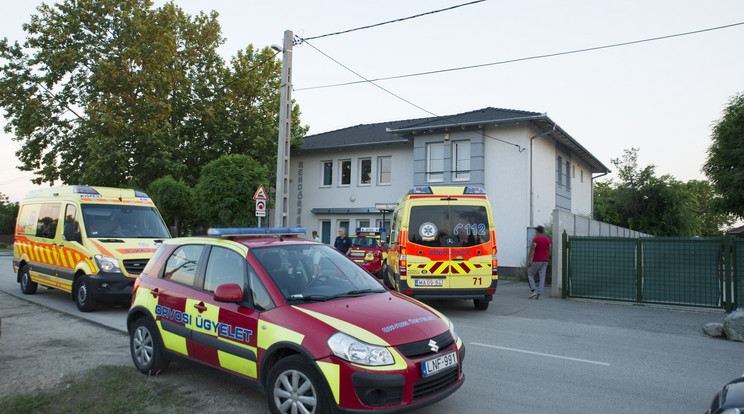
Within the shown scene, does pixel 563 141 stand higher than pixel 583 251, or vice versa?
pixel 563 141

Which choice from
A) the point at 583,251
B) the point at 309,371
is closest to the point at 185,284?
the point at 309,371

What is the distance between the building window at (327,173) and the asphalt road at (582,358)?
1680cm

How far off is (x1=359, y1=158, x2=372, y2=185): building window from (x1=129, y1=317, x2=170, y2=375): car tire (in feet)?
69.6

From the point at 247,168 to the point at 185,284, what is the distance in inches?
629

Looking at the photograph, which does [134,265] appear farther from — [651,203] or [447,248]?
[651,203]

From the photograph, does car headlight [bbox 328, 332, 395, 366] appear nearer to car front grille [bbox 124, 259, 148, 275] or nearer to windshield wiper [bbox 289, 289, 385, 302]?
windshield wiper [bbox 289, 289, 385, 302]

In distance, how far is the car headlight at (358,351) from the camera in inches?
149

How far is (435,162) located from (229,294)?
19.7 meters

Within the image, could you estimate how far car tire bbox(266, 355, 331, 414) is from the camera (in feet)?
12.5

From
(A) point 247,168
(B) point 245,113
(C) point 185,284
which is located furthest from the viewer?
(B) point 245,113

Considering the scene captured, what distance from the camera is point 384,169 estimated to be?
85.8ft

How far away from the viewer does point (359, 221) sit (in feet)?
87.4

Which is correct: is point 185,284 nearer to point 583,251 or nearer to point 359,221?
point 583,251

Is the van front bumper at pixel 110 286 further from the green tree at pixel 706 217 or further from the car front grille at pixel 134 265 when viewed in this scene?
the green tree at pixel 706 217
